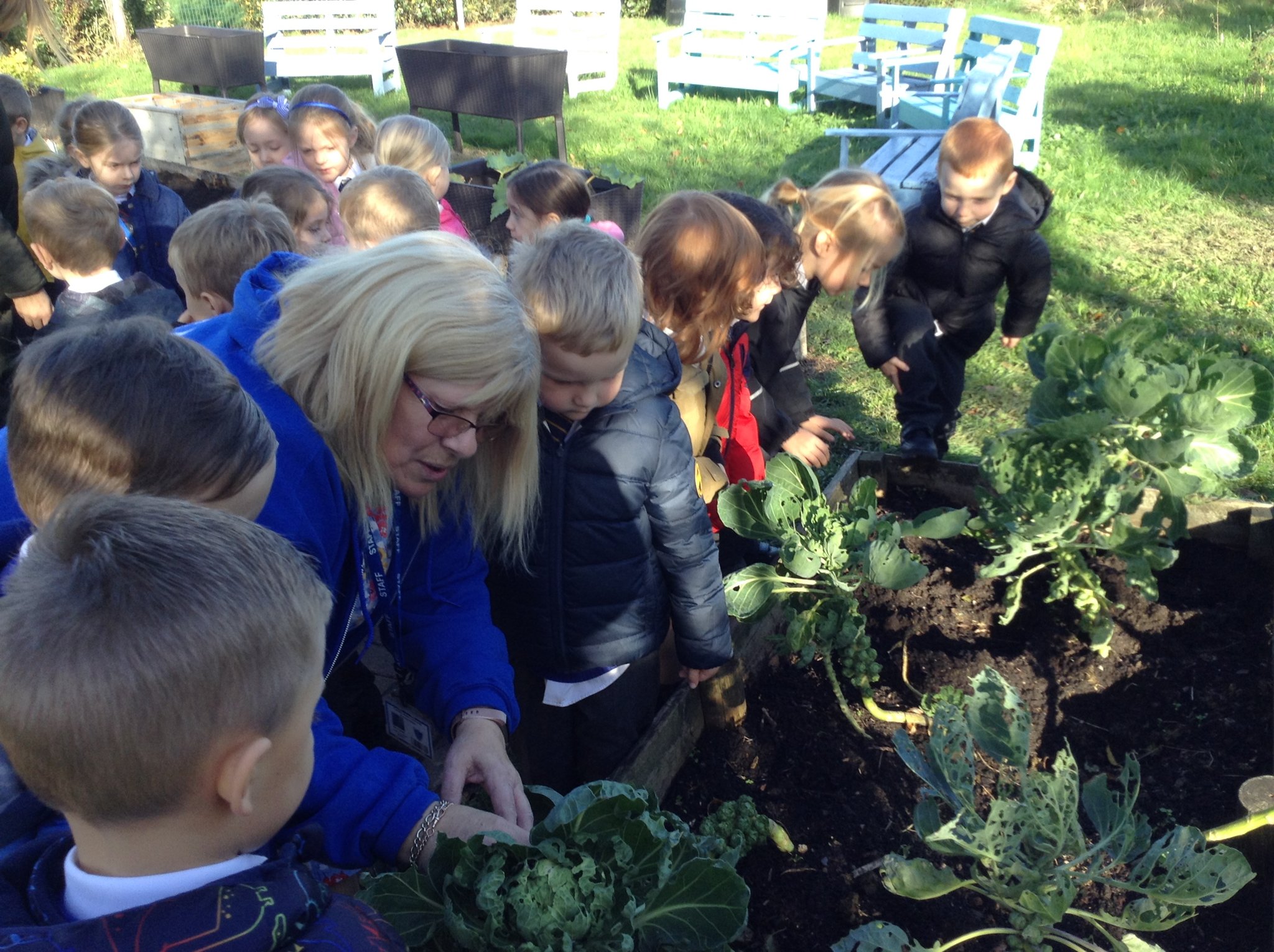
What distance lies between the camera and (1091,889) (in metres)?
2.29

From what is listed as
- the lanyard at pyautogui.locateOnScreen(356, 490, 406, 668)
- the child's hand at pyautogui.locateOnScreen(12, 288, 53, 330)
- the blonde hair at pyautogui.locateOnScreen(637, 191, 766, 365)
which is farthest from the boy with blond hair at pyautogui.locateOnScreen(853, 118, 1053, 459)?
the child's hand at pyautogui.locateOnScreen(12, 288, 53, 330)

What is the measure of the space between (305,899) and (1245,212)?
26.6 feet

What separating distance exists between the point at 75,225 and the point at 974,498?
3486 mm

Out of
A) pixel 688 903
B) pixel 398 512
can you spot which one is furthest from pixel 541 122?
pixel 688 903

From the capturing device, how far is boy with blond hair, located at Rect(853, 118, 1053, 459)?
153 inches

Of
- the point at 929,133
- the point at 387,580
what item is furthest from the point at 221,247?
the point at 929,133

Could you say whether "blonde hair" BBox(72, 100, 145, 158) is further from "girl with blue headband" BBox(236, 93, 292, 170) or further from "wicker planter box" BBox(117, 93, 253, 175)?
"wicker planter box" BBox(117, 93, 253, 175)

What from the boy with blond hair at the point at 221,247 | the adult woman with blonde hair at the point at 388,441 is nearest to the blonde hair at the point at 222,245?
the boy with blond hair at the point at 221,247

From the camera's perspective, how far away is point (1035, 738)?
2.71m

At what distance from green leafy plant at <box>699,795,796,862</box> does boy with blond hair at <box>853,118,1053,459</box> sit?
1920mm

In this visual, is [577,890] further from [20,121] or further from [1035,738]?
[20,121]

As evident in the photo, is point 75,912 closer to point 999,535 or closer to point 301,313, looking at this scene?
point 301,313

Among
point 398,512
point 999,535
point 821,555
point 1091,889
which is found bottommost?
point 1091,889

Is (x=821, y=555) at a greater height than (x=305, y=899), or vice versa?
(x=305, y=899)
